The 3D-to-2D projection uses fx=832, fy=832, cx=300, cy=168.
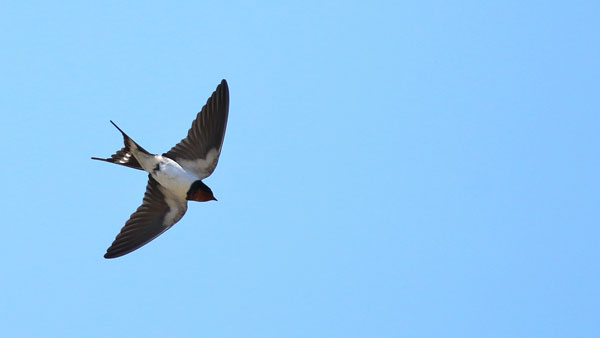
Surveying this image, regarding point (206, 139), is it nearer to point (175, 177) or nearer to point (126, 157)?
point (175, 177)

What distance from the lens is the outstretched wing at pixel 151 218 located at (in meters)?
5.95

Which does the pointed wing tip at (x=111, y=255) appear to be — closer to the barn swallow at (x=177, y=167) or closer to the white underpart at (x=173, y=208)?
the barn swallow at (x=177, y=167)

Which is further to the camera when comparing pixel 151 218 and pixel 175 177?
pixel 151 218

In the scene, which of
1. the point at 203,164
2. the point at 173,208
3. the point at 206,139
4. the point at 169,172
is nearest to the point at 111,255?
the point at 173,208

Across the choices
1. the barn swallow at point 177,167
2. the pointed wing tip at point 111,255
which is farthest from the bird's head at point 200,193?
the pointed wing tip at point 111,255

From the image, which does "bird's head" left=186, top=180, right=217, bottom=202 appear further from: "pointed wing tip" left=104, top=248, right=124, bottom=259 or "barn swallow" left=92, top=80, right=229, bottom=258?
"pointed wing tip" left=104, top=248, right=124, bottom=259

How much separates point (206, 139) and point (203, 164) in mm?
182

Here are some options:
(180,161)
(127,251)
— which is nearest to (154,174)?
(180,161)

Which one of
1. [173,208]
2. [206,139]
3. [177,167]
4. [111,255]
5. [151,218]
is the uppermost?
[206,139]

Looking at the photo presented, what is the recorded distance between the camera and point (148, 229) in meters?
6.03

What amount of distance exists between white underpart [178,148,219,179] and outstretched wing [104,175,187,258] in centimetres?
26

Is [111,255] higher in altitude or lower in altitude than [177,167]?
lower

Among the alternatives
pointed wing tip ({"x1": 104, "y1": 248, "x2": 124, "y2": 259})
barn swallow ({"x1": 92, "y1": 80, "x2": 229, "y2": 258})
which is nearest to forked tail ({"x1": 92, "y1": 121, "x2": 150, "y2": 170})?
barn swallow ({"x1": 92, "y1": 80, "x2": 229, "y2": 258})

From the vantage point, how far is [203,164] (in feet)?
19.2
